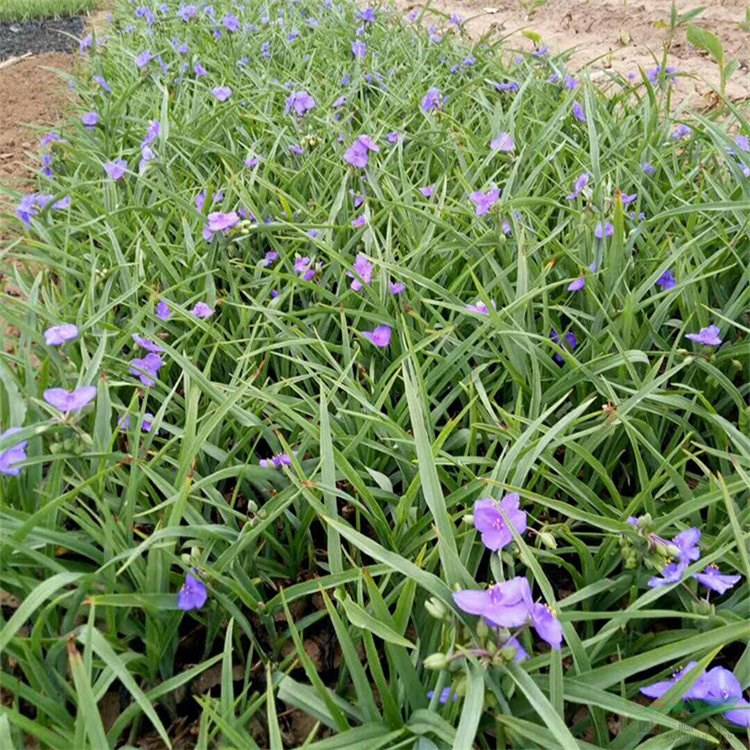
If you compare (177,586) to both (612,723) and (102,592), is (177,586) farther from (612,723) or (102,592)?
(612,723)

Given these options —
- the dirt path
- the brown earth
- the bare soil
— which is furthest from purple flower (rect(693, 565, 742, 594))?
the bare soil

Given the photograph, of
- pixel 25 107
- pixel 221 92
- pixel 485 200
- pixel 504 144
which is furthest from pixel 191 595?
pixel 25 107

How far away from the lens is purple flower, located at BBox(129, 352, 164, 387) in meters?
1.20

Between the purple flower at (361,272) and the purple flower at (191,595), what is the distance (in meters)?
0.69

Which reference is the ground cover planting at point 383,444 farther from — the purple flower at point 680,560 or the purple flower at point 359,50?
the purple flower at point 359,50

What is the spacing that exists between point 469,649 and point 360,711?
226 millimetres

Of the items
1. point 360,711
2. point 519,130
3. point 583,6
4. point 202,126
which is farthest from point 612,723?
point 583,6

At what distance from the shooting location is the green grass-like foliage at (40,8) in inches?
258

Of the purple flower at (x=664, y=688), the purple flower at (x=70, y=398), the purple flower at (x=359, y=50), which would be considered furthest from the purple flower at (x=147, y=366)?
the purple flower at (x=359, y=50)

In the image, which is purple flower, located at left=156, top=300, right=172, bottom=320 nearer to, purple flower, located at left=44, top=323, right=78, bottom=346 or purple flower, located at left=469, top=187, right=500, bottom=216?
purple flower, located at left=44, top=323, right=78, bottom=346

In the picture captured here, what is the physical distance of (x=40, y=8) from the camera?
663cm

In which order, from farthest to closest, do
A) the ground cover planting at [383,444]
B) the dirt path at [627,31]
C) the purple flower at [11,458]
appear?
1. the dirt path at [627,31]
2. the purple flower at [11,458]
3. the ground cover planting at [383,444]

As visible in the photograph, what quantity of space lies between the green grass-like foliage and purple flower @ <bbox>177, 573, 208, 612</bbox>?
24.4 feet

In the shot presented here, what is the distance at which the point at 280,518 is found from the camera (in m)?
1.09
